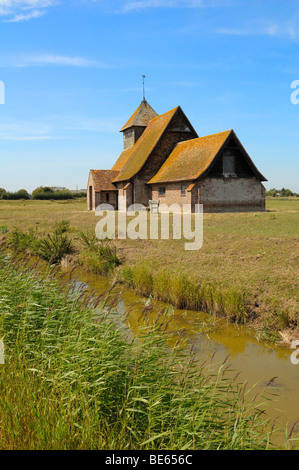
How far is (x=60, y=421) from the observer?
3.54m

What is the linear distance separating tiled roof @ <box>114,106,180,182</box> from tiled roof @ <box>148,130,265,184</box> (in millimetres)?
1811

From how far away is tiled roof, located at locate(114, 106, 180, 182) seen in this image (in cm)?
3303

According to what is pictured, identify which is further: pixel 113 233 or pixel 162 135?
pixel 162 135

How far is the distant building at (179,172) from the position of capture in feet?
93.6

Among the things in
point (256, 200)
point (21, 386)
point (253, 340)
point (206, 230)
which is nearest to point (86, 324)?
point (21, 386)

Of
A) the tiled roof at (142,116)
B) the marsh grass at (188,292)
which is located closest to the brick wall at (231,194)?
the tiled roof at (142,116)

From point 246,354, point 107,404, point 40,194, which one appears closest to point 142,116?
point 246,354

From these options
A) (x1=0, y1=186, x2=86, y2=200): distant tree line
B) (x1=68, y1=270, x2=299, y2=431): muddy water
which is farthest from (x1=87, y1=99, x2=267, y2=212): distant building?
(x1=0, y1=186, x2=86, y2=200): distant tree line

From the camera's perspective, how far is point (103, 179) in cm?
3803

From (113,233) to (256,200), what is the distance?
50.5 ft

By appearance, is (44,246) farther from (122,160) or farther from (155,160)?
(122,160)
